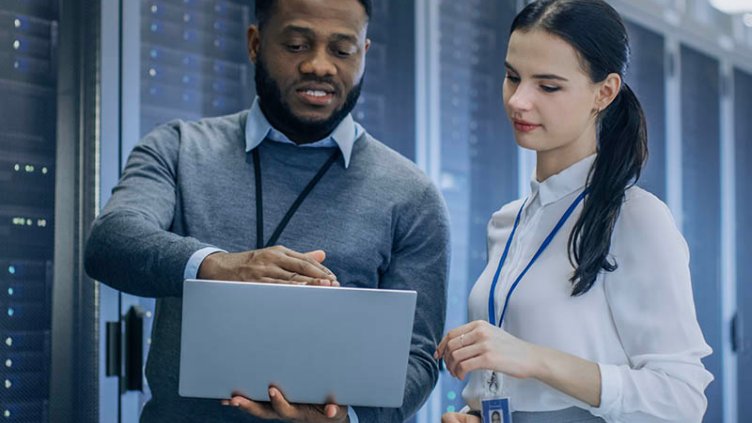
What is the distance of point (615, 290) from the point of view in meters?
1.44

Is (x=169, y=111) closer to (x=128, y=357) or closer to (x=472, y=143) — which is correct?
(x=128, y=357)

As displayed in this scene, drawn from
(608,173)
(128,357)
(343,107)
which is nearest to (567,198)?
(608,173)

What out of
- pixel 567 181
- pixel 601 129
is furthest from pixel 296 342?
pixel 601 129

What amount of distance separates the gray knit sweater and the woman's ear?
0.44m

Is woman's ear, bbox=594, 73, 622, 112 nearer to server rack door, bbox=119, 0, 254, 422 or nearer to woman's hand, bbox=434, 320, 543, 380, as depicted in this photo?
woman's hand, bbox=434, 320, 543, 380

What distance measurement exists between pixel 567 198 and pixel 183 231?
27.1 inches

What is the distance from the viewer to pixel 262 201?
179 cm

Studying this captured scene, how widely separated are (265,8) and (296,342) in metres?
0.72

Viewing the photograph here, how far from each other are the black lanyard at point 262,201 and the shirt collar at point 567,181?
0.47 metres

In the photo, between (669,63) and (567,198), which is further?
(669,63)

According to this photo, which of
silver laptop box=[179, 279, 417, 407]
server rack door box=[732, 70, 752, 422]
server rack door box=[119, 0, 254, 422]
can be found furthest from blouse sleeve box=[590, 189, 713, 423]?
server rack door box=[732, 70, 752, 422]

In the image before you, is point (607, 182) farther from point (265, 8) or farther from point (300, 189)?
point (265, 8)

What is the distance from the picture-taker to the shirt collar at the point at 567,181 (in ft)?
5.09

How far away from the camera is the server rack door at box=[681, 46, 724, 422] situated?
17.8 feet
